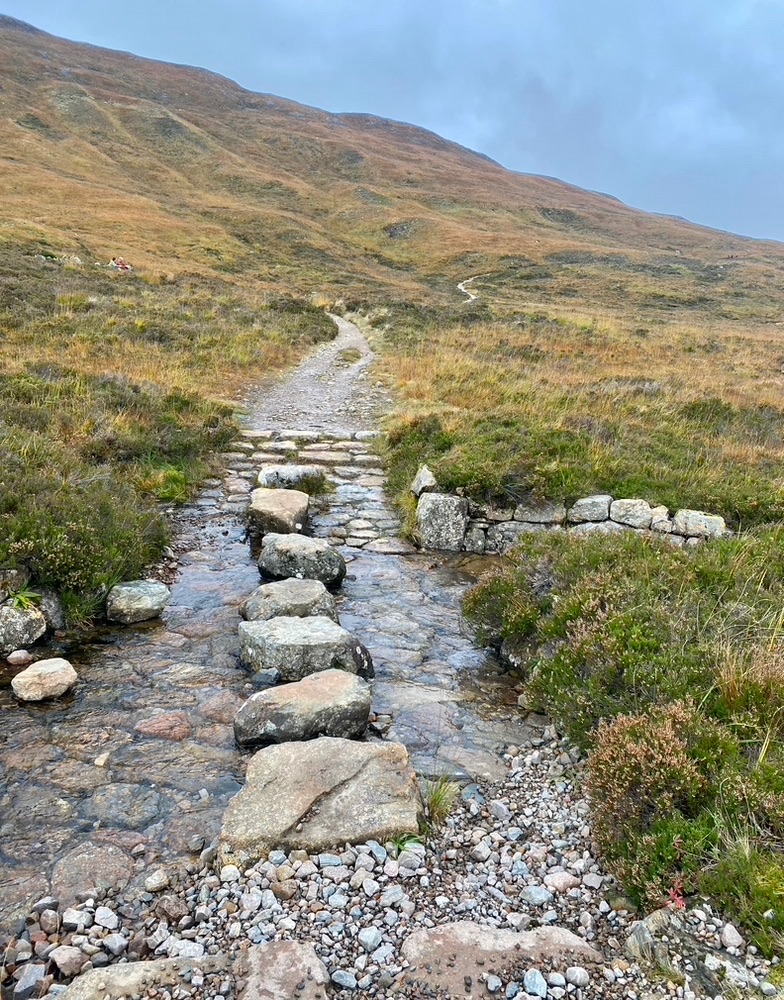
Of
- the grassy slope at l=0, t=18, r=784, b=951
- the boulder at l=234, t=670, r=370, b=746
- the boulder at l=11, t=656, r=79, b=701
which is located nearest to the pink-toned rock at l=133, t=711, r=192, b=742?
the boulder at l=234, t=670, r=370, b=746

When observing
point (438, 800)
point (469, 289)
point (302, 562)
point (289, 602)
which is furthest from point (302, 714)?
point (469, 289)

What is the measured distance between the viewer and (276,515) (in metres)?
9.27

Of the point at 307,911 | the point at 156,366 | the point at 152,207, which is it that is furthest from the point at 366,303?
the point at 152,207

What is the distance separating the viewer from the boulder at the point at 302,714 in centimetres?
502

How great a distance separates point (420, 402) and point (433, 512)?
284 inches

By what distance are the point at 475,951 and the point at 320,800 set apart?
4.48 ft

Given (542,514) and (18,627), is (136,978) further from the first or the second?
(542,514)

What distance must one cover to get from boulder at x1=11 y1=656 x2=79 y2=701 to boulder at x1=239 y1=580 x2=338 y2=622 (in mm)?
1820

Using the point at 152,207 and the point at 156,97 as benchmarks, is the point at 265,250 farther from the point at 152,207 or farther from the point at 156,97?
the point at 156,97

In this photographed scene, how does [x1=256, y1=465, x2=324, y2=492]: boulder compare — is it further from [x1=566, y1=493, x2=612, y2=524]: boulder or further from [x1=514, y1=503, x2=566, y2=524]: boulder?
[x1=566, y1=493, x2=612, y2=524]: boulder

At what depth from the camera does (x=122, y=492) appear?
29.8ft

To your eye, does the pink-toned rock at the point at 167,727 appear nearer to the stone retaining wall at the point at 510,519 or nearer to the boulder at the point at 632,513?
the stone retaining wall at the point at 510,519

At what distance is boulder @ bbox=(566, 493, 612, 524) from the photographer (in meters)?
9.48

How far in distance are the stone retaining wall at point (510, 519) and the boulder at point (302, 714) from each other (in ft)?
15.2
